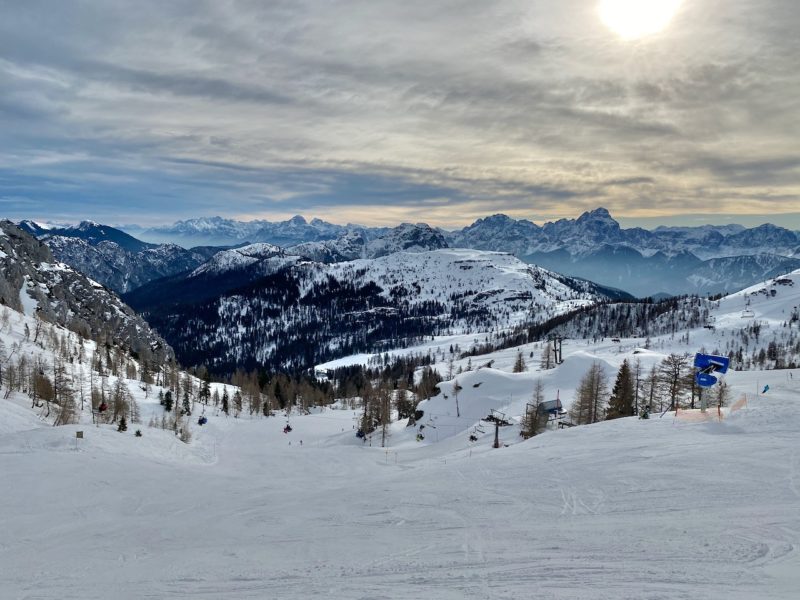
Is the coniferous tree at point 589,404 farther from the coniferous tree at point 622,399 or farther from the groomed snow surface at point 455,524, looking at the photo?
the groomed snow surface at point 455,524

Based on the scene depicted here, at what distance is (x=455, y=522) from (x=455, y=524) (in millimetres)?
253

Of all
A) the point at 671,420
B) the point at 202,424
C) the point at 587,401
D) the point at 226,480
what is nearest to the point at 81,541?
the point at 226,480

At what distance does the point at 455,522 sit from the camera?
23703mm

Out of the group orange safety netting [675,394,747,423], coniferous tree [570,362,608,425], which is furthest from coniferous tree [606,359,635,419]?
orange safety netting [675,394,747,423]

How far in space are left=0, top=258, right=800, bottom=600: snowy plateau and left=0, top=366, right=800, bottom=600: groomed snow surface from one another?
12 centimetres

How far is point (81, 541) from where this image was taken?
25.1 m

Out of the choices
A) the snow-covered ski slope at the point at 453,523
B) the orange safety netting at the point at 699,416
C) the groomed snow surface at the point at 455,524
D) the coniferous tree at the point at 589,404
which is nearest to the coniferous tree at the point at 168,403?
the snow-covered ski slope at the point at 453,523

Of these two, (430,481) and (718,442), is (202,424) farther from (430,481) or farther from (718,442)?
(718,442)

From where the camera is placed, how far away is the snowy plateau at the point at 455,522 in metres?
17.4

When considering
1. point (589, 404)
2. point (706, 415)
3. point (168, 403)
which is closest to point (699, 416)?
point (706, 415)

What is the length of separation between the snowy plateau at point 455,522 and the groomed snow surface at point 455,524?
0.39ft

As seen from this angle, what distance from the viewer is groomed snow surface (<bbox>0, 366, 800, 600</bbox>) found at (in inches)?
685

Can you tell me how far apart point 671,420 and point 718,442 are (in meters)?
8.98

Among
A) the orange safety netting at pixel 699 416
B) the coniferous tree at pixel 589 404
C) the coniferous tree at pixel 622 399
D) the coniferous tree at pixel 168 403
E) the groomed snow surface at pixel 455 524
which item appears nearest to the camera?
the groomed snow surface at pixel 455 524
